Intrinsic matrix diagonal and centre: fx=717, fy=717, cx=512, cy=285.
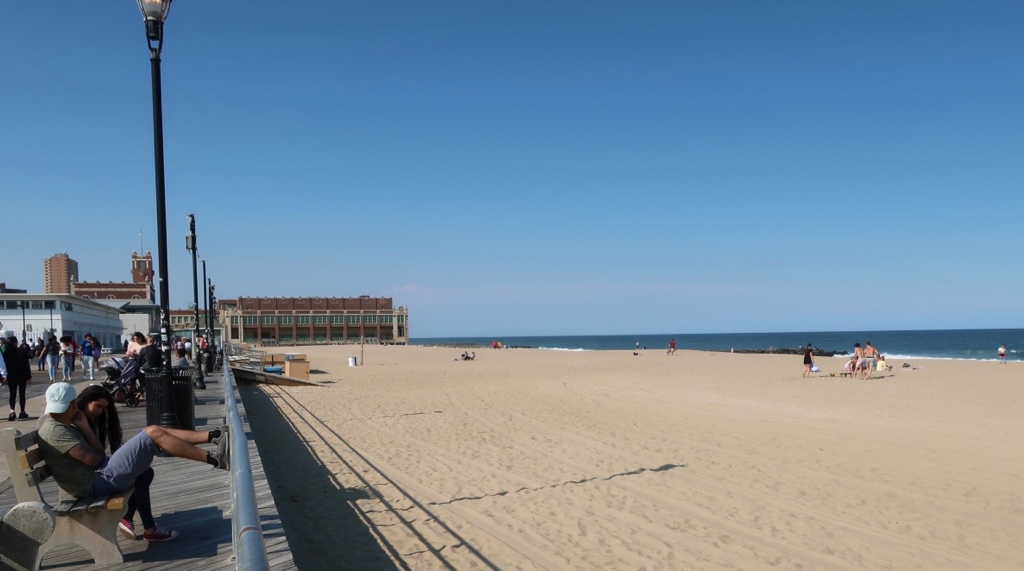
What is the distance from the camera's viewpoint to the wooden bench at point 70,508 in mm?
4414

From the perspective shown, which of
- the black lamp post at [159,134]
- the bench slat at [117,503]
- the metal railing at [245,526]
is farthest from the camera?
the black lamp post at [159,134]

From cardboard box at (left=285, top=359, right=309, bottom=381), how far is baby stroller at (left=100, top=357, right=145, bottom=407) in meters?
12.3

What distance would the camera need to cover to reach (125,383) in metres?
13.8

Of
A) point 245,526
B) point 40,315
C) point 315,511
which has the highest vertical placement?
point 40,315

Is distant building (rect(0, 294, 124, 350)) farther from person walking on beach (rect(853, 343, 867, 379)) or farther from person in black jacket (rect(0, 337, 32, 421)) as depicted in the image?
person walking on beach (rect(853, 343, 867, 379))

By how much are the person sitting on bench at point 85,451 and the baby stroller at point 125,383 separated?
9.62m

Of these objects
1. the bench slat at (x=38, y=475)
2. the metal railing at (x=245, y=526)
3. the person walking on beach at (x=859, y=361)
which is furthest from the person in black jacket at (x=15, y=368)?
the person walking on beach at (x=859, y=361)

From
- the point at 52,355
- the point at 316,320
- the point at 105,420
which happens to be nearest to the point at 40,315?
the point at 52,355

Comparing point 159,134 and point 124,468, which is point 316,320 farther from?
point 124,468

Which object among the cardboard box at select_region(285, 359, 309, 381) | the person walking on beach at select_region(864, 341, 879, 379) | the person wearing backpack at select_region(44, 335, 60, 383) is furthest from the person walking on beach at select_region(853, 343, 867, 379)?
the person wearing backpack at select_region(44, 335, 60, 383)

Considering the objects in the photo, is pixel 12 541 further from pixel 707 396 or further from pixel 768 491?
pixel 707 396

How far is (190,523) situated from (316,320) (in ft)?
444

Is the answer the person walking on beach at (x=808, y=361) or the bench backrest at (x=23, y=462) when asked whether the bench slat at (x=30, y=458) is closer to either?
the bench backrest at (x=23, y=462)

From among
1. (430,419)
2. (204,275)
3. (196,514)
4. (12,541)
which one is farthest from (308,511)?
(204,275)
